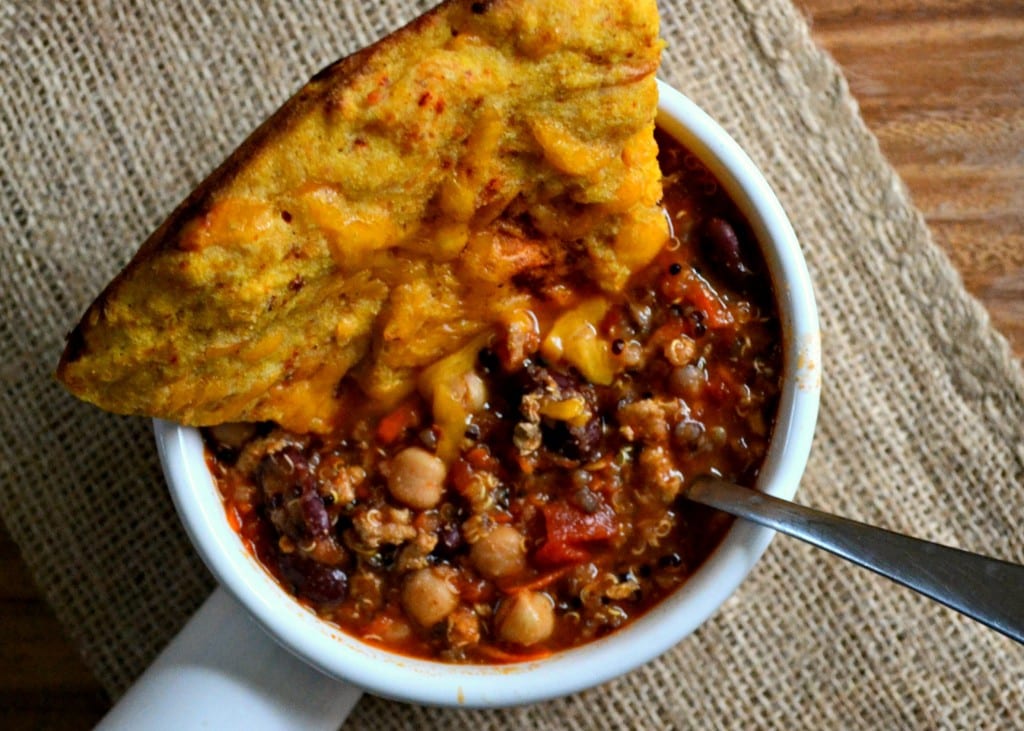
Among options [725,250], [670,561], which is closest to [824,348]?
[725,250]

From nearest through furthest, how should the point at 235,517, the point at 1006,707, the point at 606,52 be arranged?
the point at 606,52 → the point at 235,517 → the point at 1006,707

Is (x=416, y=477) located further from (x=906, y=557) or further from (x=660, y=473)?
(x=906, y=557)

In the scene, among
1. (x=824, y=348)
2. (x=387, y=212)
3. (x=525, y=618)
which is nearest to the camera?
(x=387, y=212)

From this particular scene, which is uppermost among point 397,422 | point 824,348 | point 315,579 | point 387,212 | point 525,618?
point 387,212

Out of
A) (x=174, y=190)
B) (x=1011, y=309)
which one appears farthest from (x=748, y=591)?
(x=174, y=190)

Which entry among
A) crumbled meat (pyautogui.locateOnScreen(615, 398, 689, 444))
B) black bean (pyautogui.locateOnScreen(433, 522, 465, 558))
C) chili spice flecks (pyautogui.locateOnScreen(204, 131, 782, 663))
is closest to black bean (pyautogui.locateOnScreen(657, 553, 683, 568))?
chili spice flecks (pyautogui.locateOnScreen(204, 131, 782, 663))

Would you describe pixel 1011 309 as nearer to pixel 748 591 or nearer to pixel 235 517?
pixel 748 591

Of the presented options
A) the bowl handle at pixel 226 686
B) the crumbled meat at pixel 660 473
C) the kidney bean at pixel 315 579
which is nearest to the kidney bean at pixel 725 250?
the crumbled meat at pixel 660 473
